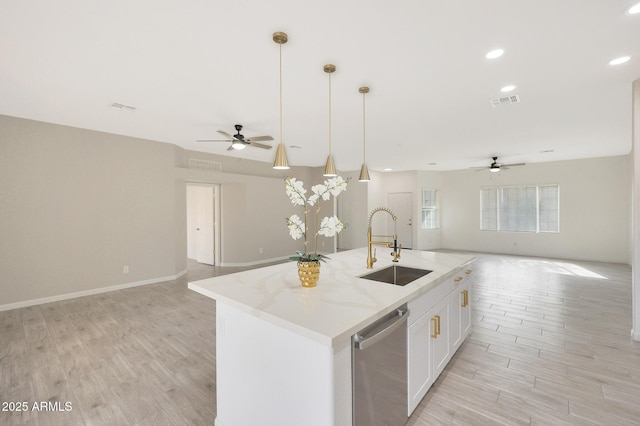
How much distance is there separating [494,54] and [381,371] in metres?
2.75

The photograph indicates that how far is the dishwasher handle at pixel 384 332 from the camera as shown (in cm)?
136

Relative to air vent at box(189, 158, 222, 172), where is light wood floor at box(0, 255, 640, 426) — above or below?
below

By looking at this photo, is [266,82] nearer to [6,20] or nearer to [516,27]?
[6,20]

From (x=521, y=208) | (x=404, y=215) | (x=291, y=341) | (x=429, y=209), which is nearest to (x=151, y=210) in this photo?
(x=291, y=341)

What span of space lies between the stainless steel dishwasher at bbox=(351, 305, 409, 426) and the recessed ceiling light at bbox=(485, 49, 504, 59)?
232cm

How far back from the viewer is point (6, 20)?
80.1 inches

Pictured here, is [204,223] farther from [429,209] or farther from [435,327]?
[429,209]

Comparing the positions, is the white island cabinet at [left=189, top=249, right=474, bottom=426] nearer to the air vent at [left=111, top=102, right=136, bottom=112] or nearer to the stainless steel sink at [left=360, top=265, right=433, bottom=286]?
the stainless steel sink at [left=360, top=265, right=433, bottom=286]

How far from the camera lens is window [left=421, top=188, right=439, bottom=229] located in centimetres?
991

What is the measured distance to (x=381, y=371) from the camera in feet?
5.09

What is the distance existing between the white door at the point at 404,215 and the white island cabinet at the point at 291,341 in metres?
7.97

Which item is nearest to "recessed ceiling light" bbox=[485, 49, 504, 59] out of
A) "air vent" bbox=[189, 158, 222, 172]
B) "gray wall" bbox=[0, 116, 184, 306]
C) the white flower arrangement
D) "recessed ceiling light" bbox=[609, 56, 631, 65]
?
"recessed ceiling light" bbox=[609, 56, 631, 65]

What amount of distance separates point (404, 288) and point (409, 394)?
0.71m

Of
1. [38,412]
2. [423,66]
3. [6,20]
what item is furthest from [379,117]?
[38,412]
